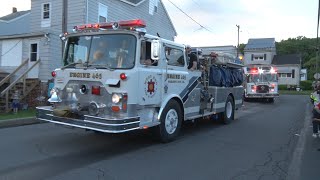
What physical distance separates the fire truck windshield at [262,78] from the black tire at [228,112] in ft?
53.2

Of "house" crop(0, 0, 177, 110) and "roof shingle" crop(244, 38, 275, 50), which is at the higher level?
"roof shingle" crop(244, 38, 275, 50)

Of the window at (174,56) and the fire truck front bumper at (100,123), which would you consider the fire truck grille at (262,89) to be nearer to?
the window at (174,56)

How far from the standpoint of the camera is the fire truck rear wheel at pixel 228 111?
1363 cm

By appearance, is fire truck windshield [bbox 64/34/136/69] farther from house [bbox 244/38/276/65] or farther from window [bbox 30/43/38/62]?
house [bbox 244/38/276/65]

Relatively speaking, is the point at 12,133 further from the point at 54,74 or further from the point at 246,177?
the point at 246,177

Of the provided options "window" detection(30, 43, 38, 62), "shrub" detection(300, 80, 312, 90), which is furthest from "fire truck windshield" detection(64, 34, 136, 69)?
"shrub" detection(300, 80, 312, 90)

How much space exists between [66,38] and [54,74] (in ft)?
3.24

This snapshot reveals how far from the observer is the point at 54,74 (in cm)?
908

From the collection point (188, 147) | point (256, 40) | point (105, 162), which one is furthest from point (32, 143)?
point (256, 40)

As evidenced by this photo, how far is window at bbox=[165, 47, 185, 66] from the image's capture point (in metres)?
9.66

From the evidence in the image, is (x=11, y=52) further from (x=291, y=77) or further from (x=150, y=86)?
(x=291, y=77)

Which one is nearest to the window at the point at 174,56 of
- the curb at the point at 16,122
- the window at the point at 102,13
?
the curb at the point at 16,122

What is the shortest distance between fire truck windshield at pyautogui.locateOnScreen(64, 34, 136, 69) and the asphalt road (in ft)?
6.22

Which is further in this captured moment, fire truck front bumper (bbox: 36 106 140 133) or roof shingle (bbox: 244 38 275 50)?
roof shingle (bbox: 244 38 275 50)
